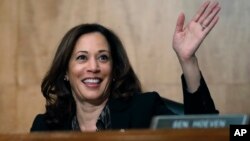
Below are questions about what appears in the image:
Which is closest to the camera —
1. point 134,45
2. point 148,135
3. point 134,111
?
point 148,135

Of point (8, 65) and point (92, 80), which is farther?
point (8, 65)

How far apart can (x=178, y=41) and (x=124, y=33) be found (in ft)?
2.07

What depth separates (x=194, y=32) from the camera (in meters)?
1.19

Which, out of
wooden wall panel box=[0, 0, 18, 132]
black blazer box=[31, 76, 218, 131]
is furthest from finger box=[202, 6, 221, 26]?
wooden wall panel box=[0, 0, 18, 132]

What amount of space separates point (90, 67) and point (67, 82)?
151mm

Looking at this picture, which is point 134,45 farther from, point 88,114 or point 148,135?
point 148,135

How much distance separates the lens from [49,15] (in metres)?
1.92

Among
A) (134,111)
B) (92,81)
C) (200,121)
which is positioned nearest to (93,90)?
(92,81)

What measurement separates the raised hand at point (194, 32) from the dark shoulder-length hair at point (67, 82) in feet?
1.09

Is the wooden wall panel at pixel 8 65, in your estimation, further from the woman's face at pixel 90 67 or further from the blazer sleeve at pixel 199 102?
the blazer sleeve at pixel 199 102

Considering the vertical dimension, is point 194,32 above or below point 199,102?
above

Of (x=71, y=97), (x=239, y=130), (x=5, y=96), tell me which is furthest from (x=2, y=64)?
(x=239, y=130)

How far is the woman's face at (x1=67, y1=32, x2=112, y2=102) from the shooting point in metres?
1.45

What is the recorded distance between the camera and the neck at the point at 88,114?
1.45 m
